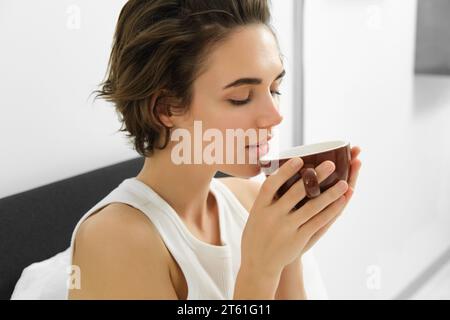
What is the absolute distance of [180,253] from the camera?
89 centimetres

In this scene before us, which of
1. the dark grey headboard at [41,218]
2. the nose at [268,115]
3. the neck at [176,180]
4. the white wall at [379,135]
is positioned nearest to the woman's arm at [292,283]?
the neck at [176,180]

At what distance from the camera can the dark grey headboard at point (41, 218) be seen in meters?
0.98

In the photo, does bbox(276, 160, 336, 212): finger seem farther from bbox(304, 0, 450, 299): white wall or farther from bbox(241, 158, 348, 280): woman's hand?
bbox(304, 0, 450, 299): white wall

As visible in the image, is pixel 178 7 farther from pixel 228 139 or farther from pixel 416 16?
pixel 416 16

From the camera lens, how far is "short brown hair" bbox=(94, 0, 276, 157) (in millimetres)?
805

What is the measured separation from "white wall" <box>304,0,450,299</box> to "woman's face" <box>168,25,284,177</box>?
41.3 inches

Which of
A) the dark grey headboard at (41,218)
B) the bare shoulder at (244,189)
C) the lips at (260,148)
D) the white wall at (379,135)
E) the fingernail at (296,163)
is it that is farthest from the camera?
the white wall at (379,135)

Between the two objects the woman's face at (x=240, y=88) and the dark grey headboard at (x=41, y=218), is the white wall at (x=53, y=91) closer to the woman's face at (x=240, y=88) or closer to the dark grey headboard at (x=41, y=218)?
the dark grey headboard at (x=41, y=218)

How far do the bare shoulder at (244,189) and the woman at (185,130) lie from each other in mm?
251

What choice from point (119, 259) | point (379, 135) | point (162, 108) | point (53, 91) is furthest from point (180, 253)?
point (379, 135)

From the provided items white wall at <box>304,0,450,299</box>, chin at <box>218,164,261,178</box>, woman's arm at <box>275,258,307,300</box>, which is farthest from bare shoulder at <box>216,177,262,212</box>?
white wall at <box>304,0,450,299</box>

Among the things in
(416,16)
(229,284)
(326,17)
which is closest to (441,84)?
(416,16)

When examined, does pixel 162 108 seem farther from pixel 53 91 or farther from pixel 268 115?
pixel 53 91

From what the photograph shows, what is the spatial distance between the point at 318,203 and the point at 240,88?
20 cm
